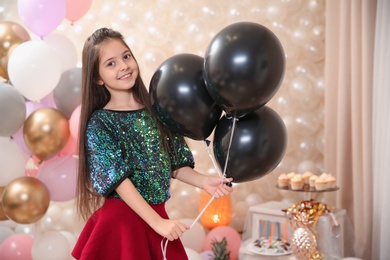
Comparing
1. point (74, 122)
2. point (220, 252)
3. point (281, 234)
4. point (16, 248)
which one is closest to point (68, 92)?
point (74, 122)

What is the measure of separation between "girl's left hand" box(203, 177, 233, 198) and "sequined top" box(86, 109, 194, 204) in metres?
0.14

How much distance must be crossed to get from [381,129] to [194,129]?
65.0 inches

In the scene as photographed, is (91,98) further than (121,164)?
Yes

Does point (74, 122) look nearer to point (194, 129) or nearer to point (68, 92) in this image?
point (68, 92)

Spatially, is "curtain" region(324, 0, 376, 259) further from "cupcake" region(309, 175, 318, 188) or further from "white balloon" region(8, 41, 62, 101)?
"white balloon" region(8, 41, 62, 101)

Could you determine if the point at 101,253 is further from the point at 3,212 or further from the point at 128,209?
the point at 3,212

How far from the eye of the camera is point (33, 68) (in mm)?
2508

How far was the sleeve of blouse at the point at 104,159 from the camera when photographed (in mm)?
1535

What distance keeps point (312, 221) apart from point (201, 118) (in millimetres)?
1389

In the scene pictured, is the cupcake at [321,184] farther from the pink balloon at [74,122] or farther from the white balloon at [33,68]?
the white balloon at [33,68]

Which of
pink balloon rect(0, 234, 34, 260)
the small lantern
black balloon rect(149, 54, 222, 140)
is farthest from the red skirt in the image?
the small lantern

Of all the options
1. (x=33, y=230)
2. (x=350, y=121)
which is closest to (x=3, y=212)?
(x=33, y=230)

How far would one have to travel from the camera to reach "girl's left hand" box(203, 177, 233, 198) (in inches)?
62.6

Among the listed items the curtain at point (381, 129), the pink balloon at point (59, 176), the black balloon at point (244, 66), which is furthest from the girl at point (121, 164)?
Result: the curtain at point (381, 129)
